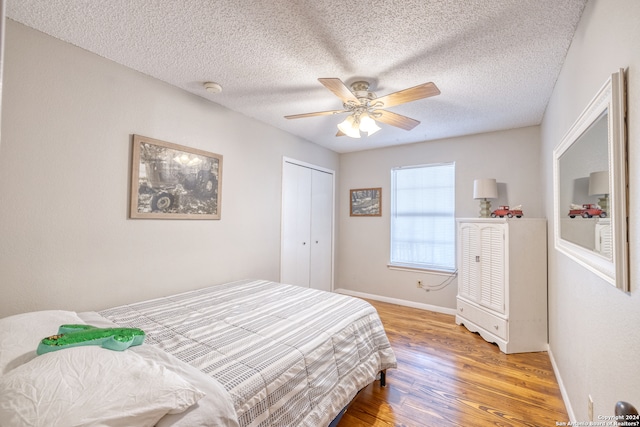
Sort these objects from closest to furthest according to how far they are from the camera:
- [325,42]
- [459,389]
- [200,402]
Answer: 1. [200,402]
2. [325,42]
3. [459,389]

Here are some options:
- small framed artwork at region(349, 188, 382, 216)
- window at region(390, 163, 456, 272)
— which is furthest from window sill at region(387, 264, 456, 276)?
small framed artwork at region(349, 188, 382, 216)

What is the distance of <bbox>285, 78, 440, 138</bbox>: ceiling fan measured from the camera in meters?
1.94

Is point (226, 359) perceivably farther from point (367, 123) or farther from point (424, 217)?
point (424, 217)

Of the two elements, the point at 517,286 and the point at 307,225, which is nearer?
the point at 517,286

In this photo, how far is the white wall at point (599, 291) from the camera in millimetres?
1016

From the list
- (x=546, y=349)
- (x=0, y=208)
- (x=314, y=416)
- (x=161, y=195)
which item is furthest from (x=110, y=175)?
(x=546, y=349)

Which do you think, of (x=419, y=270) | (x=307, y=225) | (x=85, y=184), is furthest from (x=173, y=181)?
(x=419, y=270)

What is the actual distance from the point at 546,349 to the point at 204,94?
399 centimetres

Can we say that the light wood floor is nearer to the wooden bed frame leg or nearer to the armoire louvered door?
the wooden bed frame leg

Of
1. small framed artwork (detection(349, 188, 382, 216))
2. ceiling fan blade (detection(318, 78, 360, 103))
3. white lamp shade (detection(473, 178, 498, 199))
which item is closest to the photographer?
ceiling fan blade (detection(318, 78, 360, 103))

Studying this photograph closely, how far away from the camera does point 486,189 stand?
10.8 feet

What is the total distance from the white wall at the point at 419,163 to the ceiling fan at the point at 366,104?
160cm

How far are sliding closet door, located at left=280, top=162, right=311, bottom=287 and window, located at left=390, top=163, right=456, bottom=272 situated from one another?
130 centimetres

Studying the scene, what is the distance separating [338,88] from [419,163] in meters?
2.50
